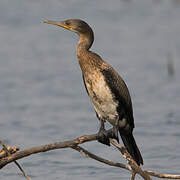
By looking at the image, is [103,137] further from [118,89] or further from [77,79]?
[77,79]

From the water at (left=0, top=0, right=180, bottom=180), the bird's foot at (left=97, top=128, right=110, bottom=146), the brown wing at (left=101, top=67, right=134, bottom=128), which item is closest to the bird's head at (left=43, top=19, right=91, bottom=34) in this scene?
the brown wing at (left=101, top=67, right=134, bottom=128)

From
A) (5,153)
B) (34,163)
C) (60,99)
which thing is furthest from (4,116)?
(5,153)

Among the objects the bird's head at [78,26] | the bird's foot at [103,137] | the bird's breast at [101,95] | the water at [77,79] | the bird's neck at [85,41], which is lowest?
the water at [77,79]

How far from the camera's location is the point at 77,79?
13.8 metres

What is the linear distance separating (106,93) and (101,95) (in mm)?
68

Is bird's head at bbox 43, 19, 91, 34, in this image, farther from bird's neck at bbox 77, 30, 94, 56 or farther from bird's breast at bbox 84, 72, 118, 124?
bird's breast at bbox 84, 72, 118, 124

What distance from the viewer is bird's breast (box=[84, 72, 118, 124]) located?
764 centimetres

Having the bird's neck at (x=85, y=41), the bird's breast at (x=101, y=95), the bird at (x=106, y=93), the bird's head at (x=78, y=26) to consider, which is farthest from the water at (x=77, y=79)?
the bird's head at (x=78, y=26)

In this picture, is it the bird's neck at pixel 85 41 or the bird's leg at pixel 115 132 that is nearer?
the bird's leg at pixel 115 132

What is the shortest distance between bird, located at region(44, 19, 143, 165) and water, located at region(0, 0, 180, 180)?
4.50ft

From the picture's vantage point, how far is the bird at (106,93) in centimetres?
766

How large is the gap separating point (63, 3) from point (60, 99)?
22.6 feet

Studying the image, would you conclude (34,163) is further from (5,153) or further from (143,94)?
(143,94)

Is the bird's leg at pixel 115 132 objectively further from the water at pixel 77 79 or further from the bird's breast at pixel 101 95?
the water at pixel 77 79
